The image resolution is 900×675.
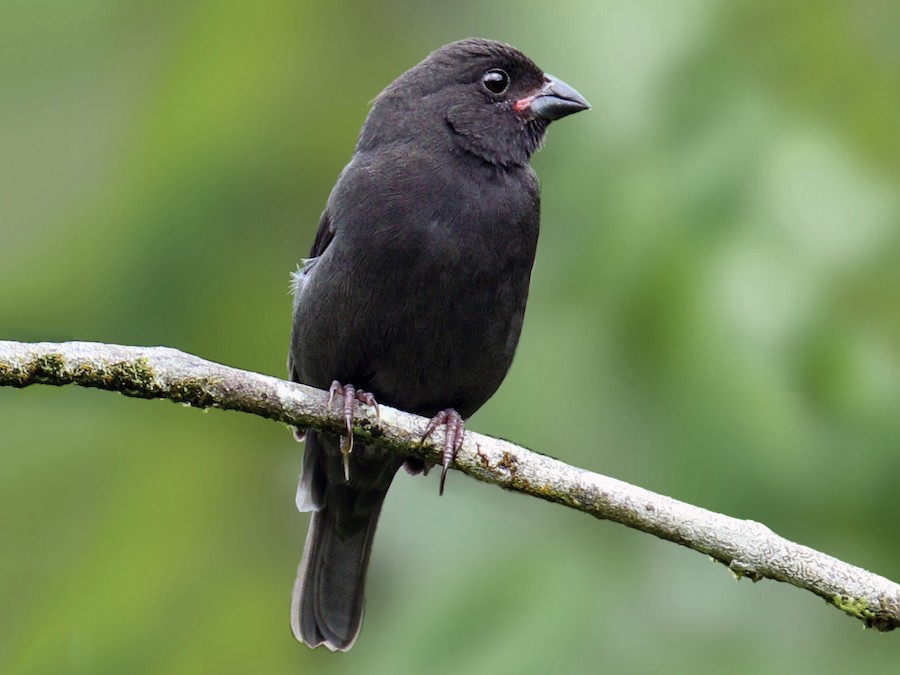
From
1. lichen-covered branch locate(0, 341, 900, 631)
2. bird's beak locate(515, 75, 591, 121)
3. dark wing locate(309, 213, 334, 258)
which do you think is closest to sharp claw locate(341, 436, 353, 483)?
lichen-covered branch locate(0, 341, 900, 631)

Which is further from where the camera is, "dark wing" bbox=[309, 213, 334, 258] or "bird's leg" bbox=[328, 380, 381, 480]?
"dark wing" bbox=[309, 213, 334, 258]

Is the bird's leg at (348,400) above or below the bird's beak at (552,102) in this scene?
below

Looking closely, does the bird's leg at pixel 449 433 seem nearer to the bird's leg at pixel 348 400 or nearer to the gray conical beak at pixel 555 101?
the bird's leg at pixel 348 400

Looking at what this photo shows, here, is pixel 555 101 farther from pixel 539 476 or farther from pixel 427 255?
pixel 539 476

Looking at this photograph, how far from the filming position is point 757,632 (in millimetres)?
4863

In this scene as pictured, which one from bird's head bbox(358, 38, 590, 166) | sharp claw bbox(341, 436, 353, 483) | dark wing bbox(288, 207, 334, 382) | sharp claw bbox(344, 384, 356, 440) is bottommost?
sharp claw bbox(341, 436, 353, 483)

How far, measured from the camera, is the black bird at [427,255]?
14.5 ft

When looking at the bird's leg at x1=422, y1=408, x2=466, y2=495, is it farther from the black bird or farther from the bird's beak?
the bird's beak

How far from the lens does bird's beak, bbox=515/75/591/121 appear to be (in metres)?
4.97

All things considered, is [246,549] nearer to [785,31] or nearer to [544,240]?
[544,240]

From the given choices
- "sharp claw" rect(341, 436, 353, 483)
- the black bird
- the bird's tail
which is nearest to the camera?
"sharp claw" rect(341, 436, 353, 483)

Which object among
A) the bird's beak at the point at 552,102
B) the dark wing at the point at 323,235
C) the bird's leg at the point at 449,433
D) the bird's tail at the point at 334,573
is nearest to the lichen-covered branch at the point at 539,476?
the bird's leg at the point at 449,433

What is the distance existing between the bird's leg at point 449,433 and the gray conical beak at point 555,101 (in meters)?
1.25

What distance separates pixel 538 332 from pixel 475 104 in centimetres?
97
